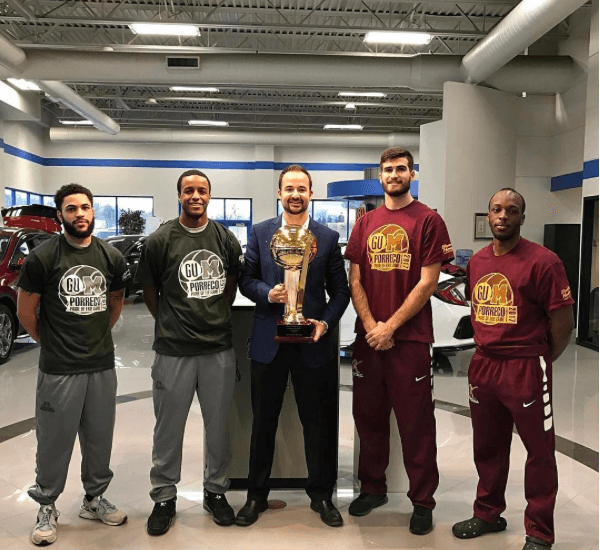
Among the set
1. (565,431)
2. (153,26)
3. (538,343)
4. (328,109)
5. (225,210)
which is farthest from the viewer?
(225,210)

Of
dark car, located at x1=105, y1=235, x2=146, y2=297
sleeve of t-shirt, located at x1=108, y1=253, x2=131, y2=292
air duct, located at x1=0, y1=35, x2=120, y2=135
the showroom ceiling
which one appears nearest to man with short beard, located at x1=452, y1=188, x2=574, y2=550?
sleeve of t-shirt, located at x1=108, y1=253, x2=131, y2=292

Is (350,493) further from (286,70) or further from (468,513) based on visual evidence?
(286,70)

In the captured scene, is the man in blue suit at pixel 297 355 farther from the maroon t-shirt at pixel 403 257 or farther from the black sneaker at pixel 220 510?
the maroon t-shirt at pixel 403 257

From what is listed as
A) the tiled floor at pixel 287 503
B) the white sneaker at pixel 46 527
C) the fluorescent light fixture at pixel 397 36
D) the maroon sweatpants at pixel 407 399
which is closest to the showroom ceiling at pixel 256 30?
the fluorescent light fixture at pixel 397 36

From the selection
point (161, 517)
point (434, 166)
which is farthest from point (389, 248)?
point (434, 166)

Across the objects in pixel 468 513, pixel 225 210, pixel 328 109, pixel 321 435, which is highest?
pixel 328 109

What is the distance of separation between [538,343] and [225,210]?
18.7 m

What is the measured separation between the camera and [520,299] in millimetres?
2420

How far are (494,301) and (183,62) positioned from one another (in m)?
8.96

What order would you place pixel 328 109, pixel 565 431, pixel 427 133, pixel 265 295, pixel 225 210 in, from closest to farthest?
pixel 265 295 < pixel 565 431 < pixel 427 133 < pixel 328 109 < pixel 225 210

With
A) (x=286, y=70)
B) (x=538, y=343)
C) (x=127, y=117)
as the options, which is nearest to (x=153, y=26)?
(x=286, y=70)

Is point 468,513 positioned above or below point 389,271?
below

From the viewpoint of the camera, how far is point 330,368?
2811 millimetres

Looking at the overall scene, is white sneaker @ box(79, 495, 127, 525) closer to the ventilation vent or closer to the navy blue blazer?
the navy blue blazer
